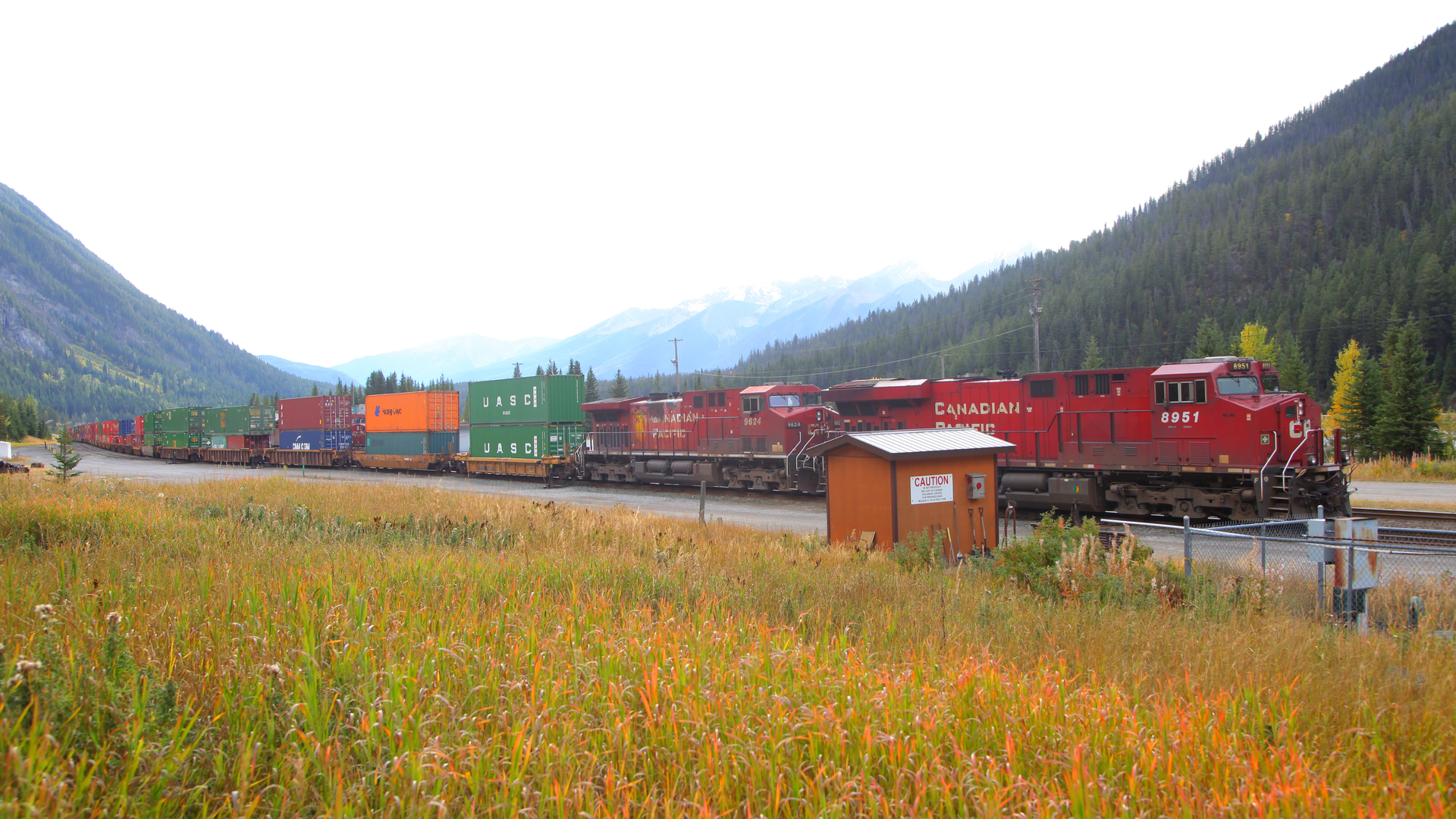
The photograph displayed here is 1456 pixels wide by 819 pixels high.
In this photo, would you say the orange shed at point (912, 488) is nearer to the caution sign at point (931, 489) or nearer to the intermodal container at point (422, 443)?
the caution sign at point (931, 489)

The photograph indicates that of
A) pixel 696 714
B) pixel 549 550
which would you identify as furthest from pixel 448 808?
pixel 549 550

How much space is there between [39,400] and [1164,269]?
272808 mm

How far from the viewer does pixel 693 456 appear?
3041 cm

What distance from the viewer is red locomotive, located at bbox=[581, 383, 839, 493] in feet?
89.9

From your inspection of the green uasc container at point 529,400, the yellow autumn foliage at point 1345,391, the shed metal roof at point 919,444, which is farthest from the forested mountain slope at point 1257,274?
the shed metal roof at point 919,444

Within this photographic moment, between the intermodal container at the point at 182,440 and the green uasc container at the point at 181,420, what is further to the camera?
the green uasc container at the point at 181,420

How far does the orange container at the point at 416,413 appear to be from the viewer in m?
38.8

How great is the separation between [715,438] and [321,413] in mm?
29384

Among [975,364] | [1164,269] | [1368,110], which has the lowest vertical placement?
[975,364]

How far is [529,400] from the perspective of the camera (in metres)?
35.3

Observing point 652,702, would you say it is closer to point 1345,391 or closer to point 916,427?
point 916,427

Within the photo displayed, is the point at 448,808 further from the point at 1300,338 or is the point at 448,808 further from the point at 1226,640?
the point at 1300,338

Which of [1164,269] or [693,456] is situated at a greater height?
A: [1164,269]

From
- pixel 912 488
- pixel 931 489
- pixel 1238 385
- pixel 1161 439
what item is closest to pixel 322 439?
pixel 912 488
